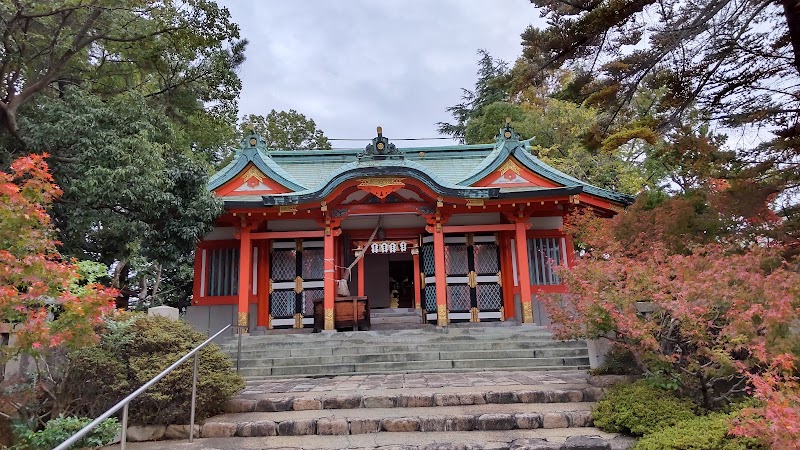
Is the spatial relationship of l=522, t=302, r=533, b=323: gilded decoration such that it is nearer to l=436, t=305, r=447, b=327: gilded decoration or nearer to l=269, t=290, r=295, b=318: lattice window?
l=436, t=305, r=447, b=327: gilded decoration

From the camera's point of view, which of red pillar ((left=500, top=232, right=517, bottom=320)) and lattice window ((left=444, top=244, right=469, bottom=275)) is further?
lattice window ((left=444, top=244, right=469, bottom=275))

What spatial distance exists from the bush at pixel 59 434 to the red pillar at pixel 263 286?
6871mm

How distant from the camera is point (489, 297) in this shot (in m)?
11.4

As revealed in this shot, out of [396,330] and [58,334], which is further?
[396,330]

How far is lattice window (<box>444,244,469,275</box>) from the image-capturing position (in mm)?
11516

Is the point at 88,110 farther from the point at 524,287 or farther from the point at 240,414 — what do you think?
the point at 524,287

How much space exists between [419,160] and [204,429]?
10245 millimetres

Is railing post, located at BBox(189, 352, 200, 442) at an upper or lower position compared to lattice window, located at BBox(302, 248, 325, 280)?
lower

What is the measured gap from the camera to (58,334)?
408cm

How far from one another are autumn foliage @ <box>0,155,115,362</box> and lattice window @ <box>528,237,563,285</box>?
29.9 feet

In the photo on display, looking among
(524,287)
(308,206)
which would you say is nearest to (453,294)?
(524,287)

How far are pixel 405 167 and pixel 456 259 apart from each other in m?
2.92

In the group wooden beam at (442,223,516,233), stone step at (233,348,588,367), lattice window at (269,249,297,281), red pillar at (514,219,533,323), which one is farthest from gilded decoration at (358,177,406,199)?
stone step at (233,348,588,367)

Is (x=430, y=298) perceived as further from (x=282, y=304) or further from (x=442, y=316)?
(x=282, y=304)
